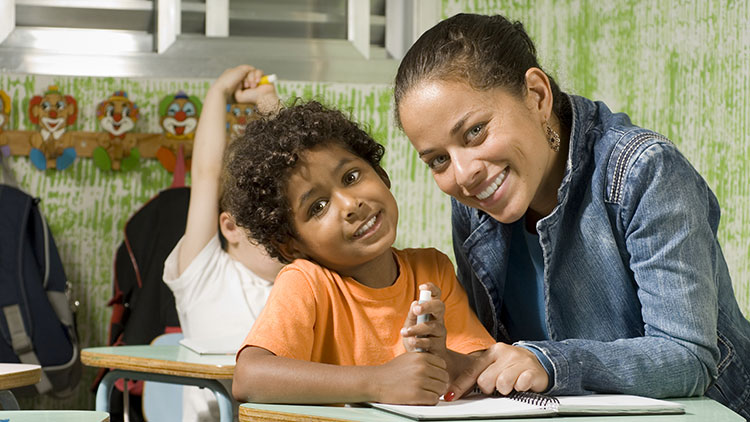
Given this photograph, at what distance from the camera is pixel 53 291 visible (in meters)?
2.79

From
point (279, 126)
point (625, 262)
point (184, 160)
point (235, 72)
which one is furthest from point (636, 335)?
point (184, 160)

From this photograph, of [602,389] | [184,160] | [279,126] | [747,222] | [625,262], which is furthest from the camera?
[184,160]

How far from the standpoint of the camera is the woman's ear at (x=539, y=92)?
1.19 m

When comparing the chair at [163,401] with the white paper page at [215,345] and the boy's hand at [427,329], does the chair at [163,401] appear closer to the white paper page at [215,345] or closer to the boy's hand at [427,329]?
the white paper page at [215,345]

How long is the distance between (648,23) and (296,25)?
1.35 m

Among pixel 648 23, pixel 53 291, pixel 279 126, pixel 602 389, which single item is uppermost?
pixel 648 23

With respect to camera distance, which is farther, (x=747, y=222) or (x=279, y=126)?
(x=747, y=222)

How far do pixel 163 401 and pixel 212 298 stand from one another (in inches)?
19.9

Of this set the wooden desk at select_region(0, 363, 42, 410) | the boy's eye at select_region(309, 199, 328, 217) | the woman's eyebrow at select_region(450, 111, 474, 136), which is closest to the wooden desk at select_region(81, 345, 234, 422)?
the wooden desk at select_region(0, 363, 42, 410)

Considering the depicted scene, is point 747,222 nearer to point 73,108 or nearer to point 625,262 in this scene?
point 625,262

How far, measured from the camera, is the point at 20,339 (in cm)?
266

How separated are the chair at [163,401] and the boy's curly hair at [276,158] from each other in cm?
130

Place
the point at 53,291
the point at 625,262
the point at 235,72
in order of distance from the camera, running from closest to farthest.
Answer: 1. the point at 625,262
2. the point at 235,72
3. the point at 53,291

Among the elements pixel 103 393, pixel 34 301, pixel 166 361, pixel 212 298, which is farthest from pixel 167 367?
pixel 34 301
